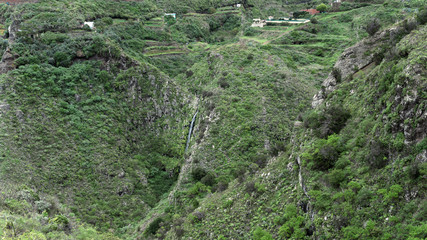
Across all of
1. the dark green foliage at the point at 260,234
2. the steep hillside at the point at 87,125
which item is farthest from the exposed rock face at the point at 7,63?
the dark green foliage at the point at 260,234

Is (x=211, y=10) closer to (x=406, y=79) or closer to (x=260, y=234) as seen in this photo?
(x=260, y=234)

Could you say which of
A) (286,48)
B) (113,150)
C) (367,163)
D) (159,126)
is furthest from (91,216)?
(286,48)

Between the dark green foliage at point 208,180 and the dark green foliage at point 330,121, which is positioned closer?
the dark green foliage at point 330,121

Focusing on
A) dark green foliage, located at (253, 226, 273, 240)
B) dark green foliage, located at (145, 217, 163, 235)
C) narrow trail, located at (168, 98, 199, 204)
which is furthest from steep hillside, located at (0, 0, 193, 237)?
dark green foliage, located at (253, 226, 273, 240)

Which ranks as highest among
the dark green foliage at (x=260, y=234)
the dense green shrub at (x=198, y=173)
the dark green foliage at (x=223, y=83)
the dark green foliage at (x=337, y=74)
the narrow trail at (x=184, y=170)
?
the dark green foliage at (x=337, y=74)

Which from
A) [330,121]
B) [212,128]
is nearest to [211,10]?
[212,128]

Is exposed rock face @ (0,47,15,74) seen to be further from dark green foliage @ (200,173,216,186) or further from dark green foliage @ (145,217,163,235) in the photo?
dark green foliage @ (200,173,216,186)

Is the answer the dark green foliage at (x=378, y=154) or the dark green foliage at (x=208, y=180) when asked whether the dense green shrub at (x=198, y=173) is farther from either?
the dark green foliage at (x=378, y=154)
